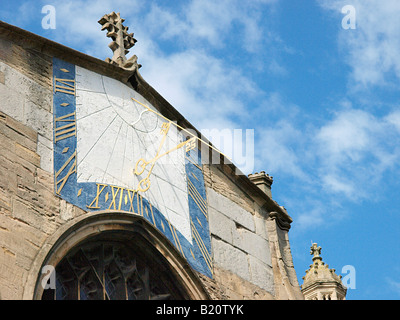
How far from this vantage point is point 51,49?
37.3ft

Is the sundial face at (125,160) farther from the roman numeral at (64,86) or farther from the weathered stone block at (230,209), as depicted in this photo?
the weathered stone block at (230,209)

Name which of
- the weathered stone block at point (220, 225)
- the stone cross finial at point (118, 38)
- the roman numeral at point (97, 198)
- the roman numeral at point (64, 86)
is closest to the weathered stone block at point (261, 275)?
the weathered stone block at point (220, 225)

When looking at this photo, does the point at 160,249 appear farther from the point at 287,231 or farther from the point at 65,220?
the point at 287,231

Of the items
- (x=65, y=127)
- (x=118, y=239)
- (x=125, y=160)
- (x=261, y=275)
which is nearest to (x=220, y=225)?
(x=261, y=275)

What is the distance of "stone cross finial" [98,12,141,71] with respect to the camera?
40.9 ft

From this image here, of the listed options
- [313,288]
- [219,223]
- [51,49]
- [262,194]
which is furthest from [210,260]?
[313,288]

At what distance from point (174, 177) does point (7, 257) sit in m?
3.24

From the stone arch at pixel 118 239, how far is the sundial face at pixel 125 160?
6.2 inches

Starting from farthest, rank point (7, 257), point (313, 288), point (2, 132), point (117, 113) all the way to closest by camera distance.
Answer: point (313, 288) < point (117, 113) < point (2, 132) < point (7, 257)

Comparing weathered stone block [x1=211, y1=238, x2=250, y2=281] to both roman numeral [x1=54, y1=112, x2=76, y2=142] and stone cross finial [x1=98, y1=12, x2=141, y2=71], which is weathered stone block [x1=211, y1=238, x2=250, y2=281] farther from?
stone cross finial [x1=98, y1=12, x2=141, y2=71]

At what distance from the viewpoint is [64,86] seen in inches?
445

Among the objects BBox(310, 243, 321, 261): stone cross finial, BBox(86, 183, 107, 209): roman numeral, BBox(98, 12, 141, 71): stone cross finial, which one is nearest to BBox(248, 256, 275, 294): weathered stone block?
BBox(86, 183, 107, 209): roman numeral

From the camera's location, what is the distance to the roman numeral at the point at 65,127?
10750mm

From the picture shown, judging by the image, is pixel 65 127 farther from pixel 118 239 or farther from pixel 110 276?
pixel 110 276
